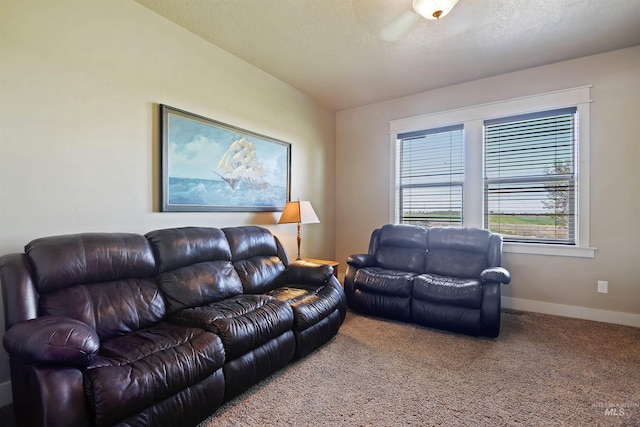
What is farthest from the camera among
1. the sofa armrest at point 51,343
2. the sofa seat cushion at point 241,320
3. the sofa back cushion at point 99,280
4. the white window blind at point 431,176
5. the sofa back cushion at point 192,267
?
the white window blind at point 431,176

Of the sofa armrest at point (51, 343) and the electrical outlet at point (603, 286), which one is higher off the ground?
the sofa armrest at point (51, 343)

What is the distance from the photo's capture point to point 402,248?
3732 millimetres

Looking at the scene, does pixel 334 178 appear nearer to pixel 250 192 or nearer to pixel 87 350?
pixel 250 192

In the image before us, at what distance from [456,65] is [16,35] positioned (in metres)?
3.69

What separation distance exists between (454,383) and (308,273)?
144cm

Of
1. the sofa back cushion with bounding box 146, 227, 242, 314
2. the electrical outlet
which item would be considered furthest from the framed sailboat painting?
the electrical outlet

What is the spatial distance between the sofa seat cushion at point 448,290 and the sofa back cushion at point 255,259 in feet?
4.39

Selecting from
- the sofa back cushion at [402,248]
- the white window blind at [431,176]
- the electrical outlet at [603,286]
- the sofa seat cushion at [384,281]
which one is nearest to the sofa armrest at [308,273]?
the sofa seat cushion at [384,281]

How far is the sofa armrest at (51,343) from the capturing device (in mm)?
1249

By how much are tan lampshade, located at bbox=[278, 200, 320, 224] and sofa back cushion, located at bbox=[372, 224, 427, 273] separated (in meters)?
0.90

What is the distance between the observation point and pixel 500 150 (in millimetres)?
3752

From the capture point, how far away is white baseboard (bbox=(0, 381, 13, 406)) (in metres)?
1.85

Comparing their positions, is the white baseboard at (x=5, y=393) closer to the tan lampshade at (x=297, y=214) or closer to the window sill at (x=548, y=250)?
the tan lampshade at (x=297, y=214)

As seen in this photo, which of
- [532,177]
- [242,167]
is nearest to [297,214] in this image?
[242,167]
